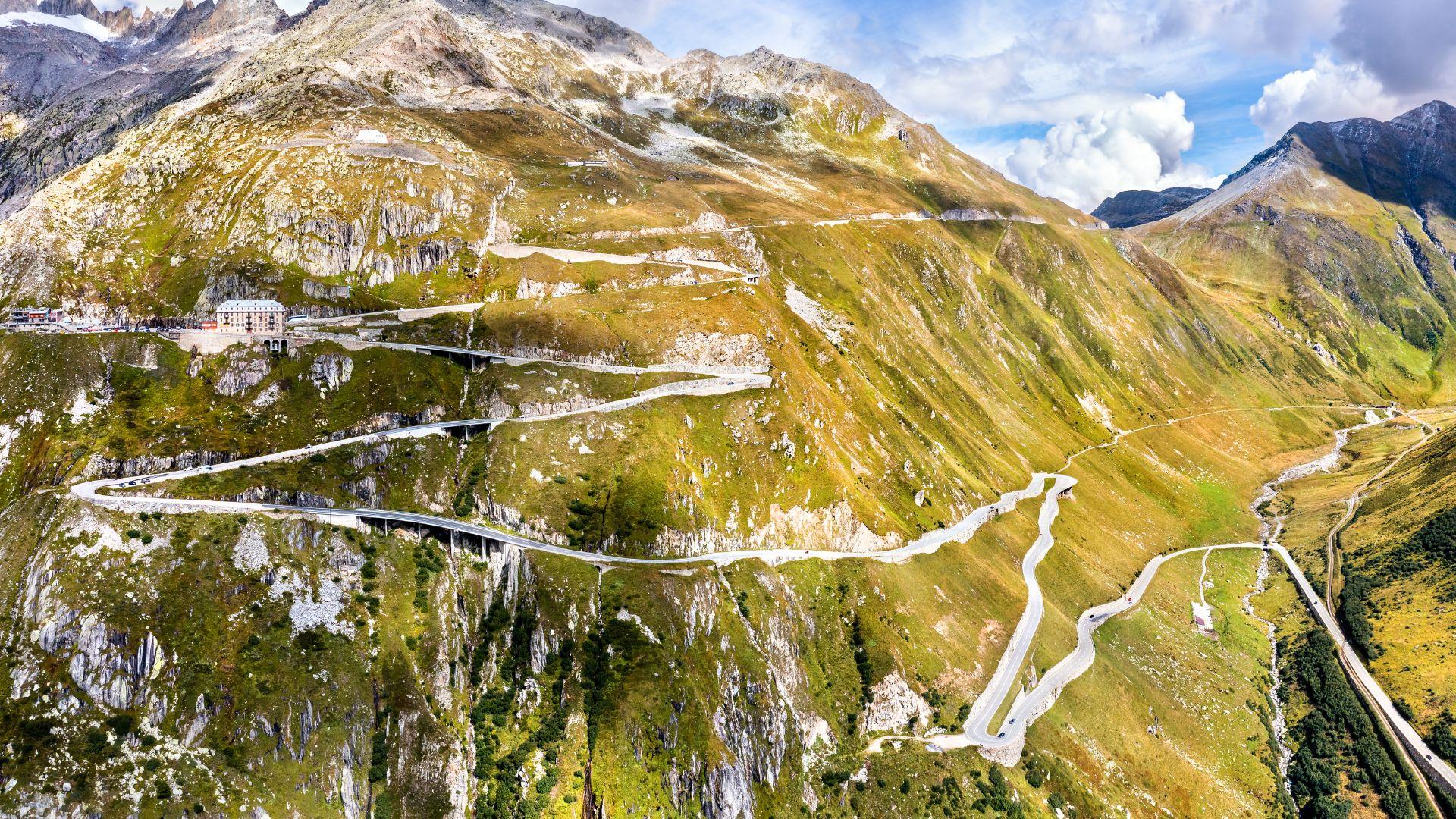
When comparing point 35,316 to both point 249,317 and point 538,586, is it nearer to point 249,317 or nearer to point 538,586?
point 249,317

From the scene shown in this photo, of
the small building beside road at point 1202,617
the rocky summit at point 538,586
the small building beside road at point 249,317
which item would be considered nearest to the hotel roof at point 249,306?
the small building beside road at point 249,317

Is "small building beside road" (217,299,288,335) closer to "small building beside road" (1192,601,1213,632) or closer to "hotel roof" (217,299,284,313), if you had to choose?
"hotel roof" (217,299,284,313)

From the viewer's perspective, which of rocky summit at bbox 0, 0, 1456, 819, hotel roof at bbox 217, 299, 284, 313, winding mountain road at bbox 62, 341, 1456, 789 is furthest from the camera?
hotel roof at bbox 217, 299, 284, 313

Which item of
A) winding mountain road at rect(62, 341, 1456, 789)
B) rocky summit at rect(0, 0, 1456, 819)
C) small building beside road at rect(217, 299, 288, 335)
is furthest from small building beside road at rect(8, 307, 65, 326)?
winding mountain road at rect(62, 341, 1456, 789)

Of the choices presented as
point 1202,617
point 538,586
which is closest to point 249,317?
point 538,586

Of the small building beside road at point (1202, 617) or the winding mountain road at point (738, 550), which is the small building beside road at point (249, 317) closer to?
the winding mountain road at point (738, 550)

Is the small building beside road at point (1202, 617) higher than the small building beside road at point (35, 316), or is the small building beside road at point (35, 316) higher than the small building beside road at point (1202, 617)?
the small building beside road at point (35, 316)

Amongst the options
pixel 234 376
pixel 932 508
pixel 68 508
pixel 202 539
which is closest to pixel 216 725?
pixel 202 539

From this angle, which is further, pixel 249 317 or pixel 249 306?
pixel 249 306
